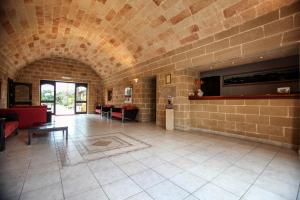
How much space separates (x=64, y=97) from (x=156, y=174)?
10650 millimetres

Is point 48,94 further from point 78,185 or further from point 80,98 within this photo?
point 78,185

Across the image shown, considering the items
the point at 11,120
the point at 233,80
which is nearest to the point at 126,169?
the point at 11,120

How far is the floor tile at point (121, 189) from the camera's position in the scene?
159cm

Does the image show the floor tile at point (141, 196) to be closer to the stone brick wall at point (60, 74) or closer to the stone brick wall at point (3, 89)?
the stone brick wall at point (3, 89)

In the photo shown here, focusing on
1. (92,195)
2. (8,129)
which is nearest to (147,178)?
(92,195)

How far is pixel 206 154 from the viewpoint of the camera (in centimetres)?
282

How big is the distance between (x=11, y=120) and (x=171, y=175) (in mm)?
4655

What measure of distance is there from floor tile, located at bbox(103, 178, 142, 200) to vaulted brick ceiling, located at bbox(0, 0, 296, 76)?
385 centimetres

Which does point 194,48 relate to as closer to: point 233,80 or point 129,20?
point 129,20

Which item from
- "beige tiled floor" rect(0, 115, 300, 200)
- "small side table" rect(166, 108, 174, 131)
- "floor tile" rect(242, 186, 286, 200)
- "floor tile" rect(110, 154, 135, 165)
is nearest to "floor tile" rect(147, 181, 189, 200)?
"beige tiled floor" rect(0, 115, 300, 200)

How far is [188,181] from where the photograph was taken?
1.90 metres

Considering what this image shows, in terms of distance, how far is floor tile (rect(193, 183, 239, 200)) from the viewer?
1.58 m

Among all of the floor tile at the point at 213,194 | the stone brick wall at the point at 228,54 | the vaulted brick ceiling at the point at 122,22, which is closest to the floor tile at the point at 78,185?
the floor tile at the point at 213,194

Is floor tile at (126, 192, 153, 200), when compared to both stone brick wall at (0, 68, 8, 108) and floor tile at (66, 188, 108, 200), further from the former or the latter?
stone brick wall at (0, 68, 8, 108)
